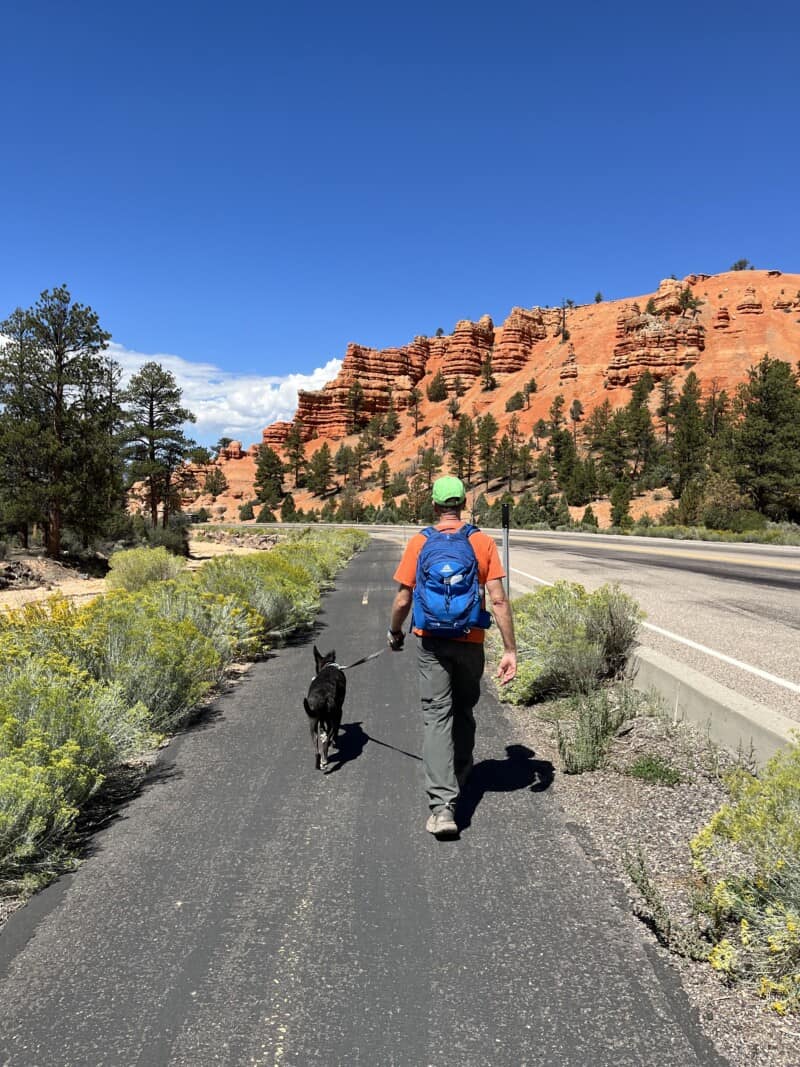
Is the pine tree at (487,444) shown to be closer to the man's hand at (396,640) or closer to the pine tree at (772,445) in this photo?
the pine tree at (772,445)

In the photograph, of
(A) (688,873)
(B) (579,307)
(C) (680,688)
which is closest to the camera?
(A) (688,873)

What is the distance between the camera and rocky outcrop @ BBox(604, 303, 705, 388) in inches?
3964

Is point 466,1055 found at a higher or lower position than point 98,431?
lower

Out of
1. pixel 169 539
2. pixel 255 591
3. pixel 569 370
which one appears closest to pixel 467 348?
pixel 569 370

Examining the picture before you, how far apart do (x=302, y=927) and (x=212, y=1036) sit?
0.66 metres

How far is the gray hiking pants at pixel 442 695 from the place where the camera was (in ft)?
12.6

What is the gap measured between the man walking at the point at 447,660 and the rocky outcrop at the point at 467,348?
13652cm

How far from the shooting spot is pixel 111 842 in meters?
3.72

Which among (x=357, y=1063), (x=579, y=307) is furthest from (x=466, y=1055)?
(x=579, y=307)

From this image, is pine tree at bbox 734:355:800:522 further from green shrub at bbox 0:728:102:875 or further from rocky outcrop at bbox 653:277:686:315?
rocky outcrop at bbox 653:277:686:315

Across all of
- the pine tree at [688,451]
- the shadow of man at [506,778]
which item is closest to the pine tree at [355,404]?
the pine tree at [688,451]

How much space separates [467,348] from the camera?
143125mm

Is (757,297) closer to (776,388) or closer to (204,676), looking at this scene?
(776,388)

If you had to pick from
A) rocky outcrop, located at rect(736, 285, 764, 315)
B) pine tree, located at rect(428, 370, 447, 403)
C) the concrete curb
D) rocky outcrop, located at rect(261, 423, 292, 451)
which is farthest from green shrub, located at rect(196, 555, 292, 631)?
rocky outcrop, located at rect(261, 423, 292, 451)
